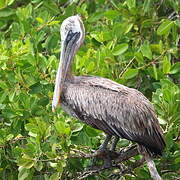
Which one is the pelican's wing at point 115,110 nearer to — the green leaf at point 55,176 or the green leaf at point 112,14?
the green leaf at point 55,176

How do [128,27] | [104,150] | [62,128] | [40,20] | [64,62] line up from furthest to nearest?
1. [40,20]
2. [128,27]
3. [64,62]
4. [104,150]
5. [62,128]

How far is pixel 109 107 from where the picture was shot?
310 inches

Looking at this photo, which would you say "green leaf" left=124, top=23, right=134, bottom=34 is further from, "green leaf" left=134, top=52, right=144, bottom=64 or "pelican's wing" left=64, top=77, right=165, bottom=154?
"pelican's wing" left=64, top=77, right=165, bottom=154

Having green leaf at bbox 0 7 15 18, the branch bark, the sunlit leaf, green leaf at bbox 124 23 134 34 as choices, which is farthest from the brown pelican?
green leaf at bbox 0 7 15 18

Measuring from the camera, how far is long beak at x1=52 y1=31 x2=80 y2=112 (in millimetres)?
7740

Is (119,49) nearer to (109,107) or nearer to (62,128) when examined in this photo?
(109,107)

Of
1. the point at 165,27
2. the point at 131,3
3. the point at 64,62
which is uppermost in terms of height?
the point at 131,3

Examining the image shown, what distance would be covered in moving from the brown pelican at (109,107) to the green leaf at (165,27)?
1.20 metres

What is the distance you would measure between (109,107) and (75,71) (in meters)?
0.84

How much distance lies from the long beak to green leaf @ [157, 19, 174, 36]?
1120mm

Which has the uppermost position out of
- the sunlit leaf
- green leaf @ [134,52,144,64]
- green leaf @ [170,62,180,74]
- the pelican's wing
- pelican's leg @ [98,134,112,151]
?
the sunlit leaf

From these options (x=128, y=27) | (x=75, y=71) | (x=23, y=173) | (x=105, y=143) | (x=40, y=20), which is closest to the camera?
(x=23, y=173)

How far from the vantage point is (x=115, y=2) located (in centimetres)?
959

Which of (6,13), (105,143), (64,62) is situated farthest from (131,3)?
(105,143)
